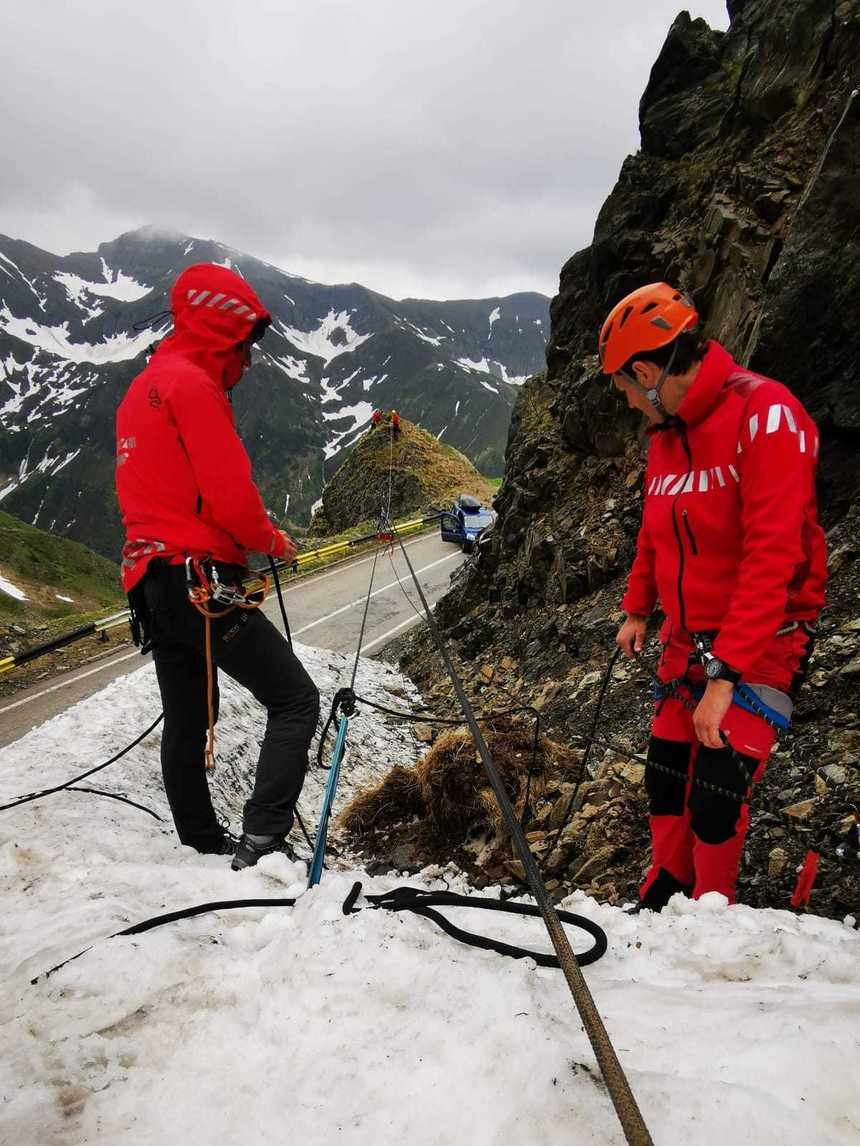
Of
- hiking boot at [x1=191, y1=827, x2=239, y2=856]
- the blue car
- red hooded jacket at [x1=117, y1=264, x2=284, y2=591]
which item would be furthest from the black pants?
the blue car

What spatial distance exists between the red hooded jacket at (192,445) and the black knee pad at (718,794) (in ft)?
7.34

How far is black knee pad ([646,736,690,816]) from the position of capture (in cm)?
296

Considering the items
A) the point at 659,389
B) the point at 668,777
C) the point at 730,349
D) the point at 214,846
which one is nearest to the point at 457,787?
the point at 214,846

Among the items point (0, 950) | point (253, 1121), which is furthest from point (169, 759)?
point (253, 1121)

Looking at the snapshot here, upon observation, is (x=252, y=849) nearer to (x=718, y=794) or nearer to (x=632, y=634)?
(x=718, y=794)

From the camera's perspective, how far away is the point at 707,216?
25.2 feet

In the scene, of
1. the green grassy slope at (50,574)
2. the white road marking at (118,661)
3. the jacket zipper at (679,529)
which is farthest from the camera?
the green grassy slope at (50,574)

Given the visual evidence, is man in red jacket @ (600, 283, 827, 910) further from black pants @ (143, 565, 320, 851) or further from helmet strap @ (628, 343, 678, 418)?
black pants @ (143, 565, 320, 851)

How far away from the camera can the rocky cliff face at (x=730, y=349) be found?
412 centimetres

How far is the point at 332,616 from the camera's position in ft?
54.1

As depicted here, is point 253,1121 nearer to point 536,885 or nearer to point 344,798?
point 536,885

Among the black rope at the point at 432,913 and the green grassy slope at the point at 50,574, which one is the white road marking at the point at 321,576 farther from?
the green grassy slope at the point at 50,574

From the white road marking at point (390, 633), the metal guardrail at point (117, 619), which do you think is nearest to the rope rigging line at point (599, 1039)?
the metal guardrail at point (117, 619)

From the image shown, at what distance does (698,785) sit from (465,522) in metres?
22.0
